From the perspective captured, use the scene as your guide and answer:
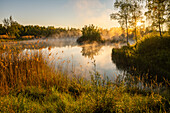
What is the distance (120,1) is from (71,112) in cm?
2174

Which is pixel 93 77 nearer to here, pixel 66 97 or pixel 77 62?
pixel 66 97

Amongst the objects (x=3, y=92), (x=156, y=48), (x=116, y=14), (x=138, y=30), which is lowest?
(x=3, y=92)

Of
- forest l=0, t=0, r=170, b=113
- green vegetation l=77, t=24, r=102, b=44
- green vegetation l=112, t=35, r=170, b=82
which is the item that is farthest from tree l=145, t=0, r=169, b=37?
green vegetation l=77, t=24, r=102, b=44

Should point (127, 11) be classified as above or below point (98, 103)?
above

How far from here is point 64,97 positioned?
3744 mm

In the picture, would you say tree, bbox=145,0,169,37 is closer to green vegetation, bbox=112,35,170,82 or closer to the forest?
the forest

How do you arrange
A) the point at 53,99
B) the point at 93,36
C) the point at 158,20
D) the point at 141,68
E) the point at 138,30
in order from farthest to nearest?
1. the point at 93,36
2. the point at 138,30
3. the point at 158,20
4. the point at 141,68
5. the point at 53,99

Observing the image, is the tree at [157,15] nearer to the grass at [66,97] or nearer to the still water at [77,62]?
the still water at [77,62]

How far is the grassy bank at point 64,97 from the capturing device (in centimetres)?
293

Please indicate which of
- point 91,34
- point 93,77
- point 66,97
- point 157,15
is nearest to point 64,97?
point 66,97

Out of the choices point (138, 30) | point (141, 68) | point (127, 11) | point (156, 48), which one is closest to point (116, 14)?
point (127, 11)

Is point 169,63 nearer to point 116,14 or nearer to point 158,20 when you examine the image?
point 158,20

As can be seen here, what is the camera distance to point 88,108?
2934 mm

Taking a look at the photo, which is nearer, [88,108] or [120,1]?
[88,108]
